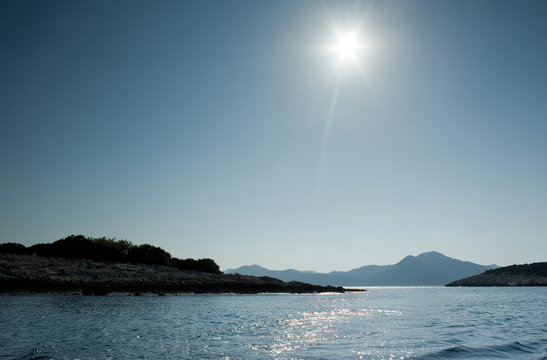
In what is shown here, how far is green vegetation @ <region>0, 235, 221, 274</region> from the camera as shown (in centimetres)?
7006

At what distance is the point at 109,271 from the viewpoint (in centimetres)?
6662

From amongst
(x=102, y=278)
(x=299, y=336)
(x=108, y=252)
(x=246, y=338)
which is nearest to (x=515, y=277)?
(x=108, y=252)

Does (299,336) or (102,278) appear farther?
(102,278)

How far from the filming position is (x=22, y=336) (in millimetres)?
18828

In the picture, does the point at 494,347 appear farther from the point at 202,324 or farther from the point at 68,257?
the point at 68,257

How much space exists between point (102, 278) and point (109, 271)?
159 inches

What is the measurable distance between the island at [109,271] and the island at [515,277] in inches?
4778

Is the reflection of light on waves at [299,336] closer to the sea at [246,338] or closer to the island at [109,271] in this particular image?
the sea at [246,338]

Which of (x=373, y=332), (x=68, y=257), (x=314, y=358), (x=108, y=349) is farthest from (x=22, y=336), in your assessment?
(x=68, y=257)

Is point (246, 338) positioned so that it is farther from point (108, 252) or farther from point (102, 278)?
point (108, 252)

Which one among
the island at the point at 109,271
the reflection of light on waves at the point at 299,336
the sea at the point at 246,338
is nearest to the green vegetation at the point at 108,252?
the island at the point at 109,271

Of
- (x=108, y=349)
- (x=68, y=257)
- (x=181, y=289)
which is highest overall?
(x=68, y=257)

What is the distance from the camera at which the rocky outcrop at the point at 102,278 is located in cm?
5331

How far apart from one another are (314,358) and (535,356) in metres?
10.4
